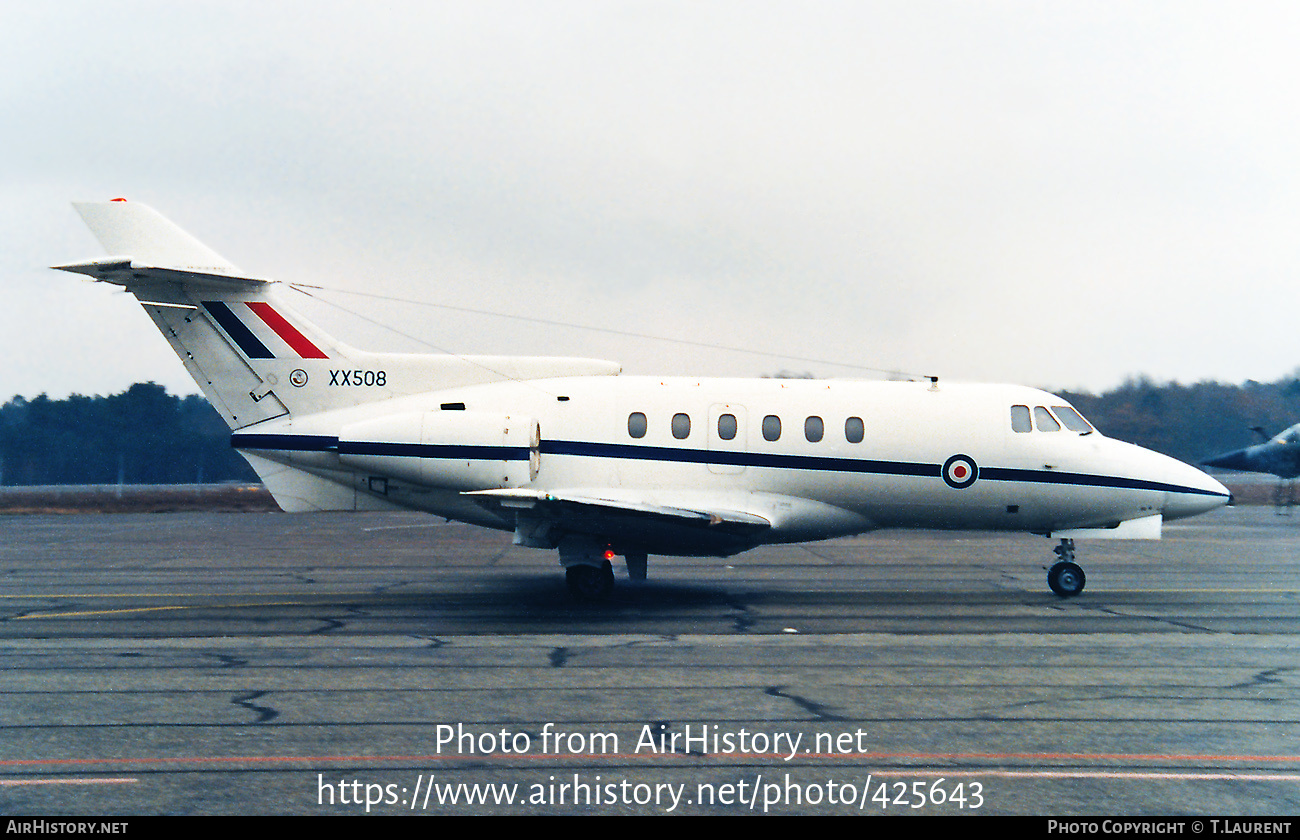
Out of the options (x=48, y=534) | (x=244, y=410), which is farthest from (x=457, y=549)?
(x=48, y=534)

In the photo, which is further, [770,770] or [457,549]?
[457,549]

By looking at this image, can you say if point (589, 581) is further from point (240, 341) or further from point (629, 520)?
point (240, 341)

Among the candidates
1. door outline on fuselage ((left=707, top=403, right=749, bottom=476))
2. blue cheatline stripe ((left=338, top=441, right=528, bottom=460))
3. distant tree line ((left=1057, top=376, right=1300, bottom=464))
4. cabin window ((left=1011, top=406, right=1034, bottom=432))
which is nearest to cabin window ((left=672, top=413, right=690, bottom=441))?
door outline on fuselage ((left=707, top=403, right=749, bottom=476))

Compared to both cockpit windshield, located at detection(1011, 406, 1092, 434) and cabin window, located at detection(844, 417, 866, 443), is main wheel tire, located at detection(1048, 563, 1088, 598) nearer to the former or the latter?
cockpit windshield, located at detection(1011, 406, 1092, 434)

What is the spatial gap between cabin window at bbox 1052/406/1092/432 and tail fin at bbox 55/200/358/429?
12720 millimetres

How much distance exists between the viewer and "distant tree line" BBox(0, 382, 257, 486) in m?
56.6

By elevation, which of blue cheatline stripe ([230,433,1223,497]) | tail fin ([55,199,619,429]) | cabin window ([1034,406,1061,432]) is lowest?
blue cheatline stripe ([230,433,1223,497])

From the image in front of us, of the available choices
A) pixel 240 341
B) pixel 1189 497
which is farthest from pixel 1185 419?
pixel 240 341

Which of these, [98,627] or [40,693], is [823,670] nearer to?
[40,693]

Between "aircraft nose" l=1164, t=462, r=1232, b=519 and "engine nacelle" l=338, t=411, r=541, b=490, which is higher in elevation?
"engine nacelle" l=338, t=411, r=541, b=490

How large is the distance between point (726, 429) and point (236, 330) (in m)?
8.64

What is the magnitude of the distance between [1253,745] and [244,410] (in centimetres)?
1536

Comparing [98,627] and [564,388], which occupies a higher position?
[564,388]
